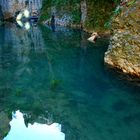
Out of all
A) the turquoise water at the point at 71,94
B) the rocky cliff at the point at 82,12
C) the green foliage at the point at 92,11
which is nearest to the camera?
the turquoise water at the point at 71,94

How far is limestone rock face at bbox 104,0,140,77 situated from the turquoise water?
908 millimetres

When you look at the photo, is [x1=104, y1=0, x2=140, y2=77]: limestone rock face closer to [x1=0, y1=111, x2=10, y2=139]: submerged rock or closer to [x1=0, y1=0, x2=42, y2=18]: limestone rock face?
[x1=0, y1=111, x2=10, y2=139]: submerged rock

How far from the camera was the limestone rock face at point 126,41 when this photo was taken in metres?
20.0

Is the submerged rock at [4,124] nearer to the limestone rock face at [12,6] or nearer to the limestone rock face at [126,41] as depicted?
the limestone rock face at [126,41]

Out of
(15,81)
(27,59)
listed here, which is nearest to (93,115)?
(15,81)

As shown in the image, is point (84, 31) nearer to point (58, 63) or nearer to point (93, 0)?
point (93, 0)

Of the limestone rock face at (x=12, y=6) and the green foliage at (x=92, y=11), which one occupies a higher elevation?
the green foliage at (x=92, y=11)

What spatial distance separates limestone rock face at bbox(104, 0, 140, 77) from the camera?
1995 cm

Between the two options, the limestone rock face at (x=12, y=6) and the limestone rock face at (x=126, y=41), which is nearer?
the limestone rock face at (x=126, y=41)

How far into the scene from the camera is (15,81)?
20.3 meters

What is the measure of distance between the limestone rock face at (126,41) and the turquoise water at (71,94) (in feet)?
2.98

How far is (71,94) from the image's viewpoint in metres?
17.8

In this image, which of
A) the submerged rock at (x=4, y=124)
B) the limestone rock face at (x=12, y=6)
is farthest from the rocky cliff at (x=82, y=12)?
the submerged rock at (x=4, y=124)

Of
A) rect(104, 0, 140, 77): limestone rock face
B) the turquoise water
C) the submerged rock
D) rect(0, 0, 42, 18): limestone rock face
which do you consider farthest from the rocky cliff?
the submerged rock
